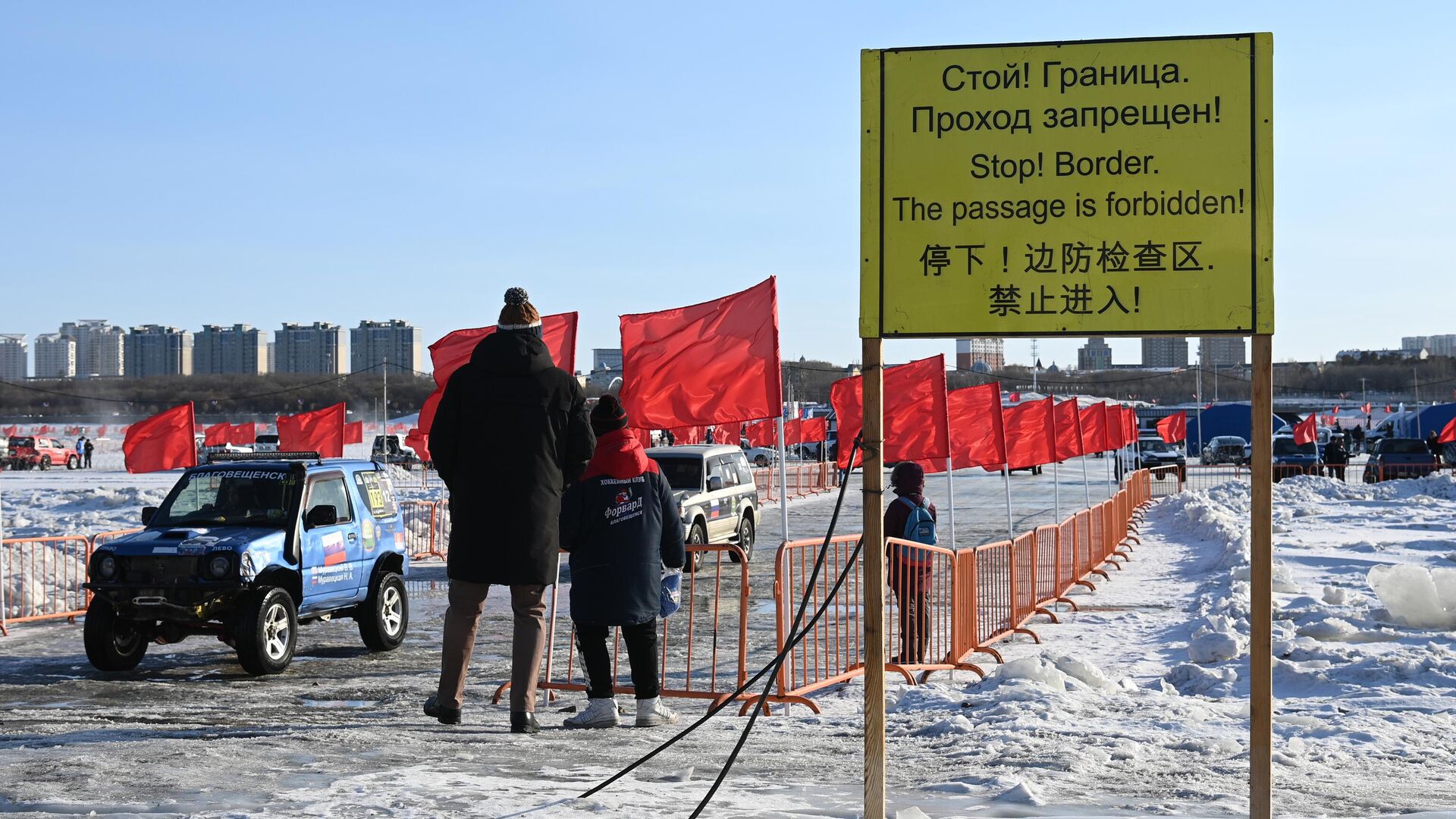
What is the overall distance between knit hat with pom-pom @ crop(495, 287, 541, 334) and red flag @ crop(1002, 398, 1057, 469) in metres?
16.6

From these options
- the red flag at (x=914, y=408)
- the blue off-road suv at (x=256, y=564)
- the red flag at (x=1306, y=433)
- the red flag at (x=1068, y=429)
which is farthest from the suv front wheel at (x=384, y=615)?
the red flag at (x=1306, y=433)

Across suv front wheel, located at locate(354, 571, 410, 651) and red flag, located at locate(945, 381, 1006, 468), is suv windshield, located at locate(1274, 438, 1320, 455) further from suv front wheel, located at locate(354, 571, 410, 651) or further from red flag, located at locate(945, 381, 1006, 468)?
suv front wheel, located at locate(354, 571, 410, 651)

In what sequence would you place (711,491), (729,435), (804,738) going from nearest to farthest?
(804,738) → (711,491) → (729,435)

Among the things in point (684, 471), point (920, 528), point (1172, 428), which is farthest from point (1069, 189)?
point (1172, 428)

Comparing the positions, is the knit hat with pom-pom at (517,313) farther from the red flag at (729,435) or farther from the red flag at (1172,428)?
the red flag at (1172,428)

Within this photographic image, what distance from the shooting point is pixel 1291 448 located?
2170 inches

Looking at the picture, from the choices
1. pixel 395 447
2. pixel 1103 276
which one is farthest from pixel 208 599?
pixel 395 447

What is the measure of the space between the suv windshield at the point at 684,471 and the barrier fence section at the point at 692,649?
2853mm

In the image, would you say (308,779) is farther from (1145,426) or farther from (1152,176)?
(1145,426)

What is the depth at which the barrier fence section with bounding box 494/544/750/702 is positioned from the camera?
347 inches

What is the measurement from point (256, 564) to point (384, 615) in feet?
5.48

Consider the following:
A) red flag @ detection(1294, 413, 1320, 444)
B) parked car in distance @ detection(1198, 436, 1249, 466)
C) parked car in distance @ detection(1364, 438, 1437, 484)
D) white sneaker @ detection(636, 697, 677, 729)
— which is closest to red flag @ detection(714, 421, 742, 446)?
parked car in distance @ detection(1198, 436, 1249, 466)

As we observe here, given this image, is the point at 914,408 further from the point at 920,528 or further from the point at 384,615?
the point at 384,615

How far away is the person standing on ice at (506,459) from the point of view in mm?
7293
